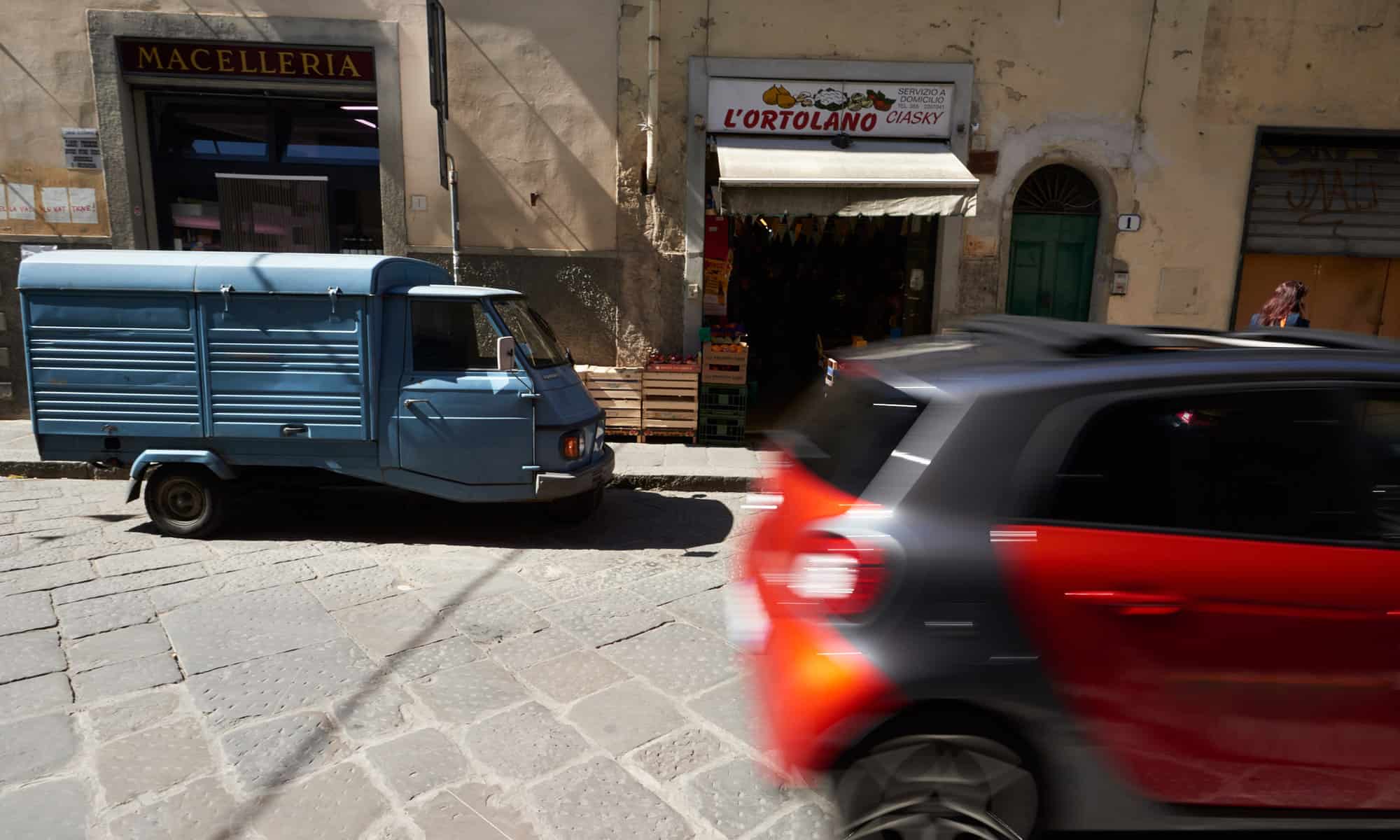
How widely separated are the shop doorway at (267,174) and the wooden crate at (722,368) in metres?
4.46

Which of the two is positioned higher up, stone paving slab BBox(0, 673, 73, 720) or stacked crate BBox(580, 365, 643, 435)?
stacked crate BBox(580, 365, 643, 435)

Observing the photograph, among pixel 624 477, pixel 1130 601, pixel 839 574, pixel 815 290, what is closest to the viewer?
pixel 1130 601

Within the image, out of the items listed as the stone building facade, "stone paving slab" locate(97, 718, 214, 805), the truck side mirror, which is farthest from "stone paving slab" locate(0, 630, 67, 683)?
the stone building facade

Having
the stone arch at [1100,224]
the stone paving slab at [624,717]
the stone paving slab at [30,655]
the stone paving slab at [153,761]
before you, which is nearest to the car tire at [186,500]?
the stone paving slab at [30,655]

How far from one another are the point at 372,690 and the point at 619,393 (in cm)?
548

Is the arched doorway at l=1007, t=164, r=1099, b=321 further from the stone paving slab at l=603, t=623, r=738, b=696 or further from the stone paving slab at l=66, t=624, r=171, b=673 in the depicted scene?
the stone paving slab at l=66, t=624, r=171, b=673

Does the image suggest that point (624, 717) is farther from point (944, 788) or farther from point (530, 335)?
point (530, 335)

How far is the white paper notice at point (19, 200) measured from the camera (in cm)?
919

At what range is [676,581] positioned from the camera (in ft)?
16.6

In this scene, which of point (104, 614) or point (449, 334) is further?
point (449, 334)

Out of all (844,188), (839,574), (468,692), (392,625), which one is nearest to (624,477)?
(392,625)

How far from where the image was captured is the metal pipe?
861 centimetres

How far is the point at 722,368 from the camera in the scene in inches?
351

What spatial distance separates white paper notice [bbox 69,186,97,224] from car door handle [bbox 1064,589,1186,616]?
36.8 ft
